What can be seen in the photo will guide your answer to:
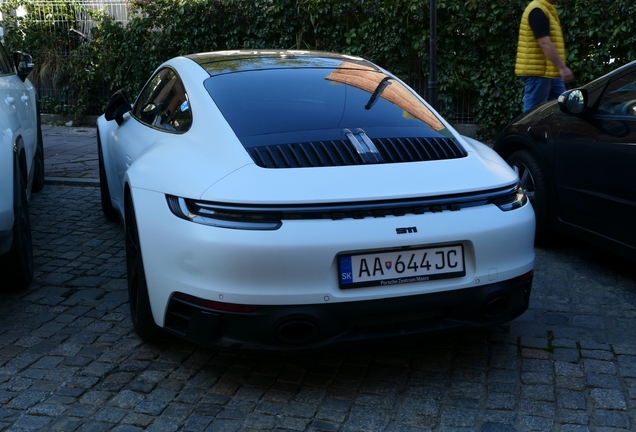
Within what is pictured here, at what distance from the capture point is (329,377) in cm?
352

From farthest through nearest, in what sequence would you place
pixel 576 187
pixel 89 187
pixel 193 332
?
1. pixel 89 187
2. pixel 576 187
3. pixel 193 332

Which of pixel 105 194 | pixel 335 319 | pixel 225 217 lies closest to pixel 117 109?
pixel 105 194

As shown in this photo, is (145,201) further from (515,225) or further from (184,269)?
(515,225)

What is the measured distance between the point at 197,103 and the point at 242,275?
1.28 metres

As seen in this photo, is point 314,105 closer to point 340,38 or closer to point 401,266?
point 401,266

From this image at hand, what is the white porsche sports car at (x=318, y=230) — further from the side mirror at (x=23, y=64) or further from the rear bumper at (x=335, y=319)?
the side mirror at (x=23, y=64)

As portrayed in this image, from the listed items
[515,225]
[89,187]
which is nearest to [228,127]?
[515,225]

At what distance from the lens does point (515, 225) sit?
338 centimetres

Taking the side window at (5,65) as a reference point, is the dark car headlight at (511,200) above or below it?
below

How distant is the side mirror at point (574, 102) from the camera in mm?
4883

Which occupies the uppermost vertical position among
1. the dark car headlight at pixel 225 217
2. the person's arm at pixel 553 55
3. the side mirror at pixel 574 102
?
the person's arm at pixel 553 55

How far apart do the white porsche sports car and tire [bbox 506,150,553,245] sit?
1.59 m

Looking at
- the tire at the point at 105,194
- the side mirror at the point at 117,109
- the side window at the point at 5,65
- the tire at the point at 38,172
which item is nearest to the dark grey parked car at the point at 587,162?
the side mirror at the point at 117,109

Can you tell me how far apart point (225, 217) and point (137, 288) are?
3.02 ft
